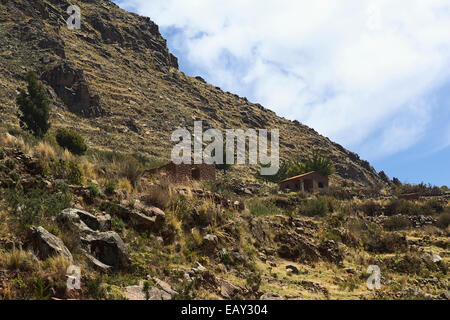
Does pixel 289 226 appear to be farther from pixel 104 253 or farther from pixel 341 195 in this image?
pixel 341 195

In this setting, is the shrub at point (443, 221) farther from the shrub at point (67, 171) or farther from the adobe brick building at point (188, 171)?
the shrub at point (67, 171)

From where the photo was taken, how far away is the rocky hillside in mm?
53094

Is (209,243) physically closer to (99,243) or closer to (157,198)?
(157,198)

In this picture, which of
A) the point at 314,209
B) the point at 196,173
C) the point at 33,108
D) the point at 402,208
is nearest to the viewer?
the point at 196,173

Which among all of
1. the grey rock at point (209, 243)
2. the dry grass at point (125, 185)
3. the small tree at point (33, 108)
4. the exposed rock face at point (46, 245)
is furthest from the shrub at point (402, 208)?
the small tree at point (33, 108)

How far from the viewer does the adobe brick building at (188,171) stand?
738 inches

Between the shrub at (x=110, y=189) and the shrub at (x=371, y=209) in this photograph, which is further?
the shrub at (x=371, y=209)

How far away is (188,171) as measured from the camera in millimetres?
21078

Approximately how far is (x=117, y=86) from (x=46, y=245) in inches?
2586

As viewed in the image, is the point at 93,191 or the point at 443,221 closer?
the point at 93,191

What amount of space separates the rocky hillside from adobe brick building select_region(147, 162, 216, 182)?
21454 mm

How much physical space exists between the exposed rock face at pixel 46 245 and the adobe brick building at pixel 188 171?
9.92 metres

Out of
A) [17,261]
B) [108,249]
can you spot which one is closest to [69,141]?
[108,249]
